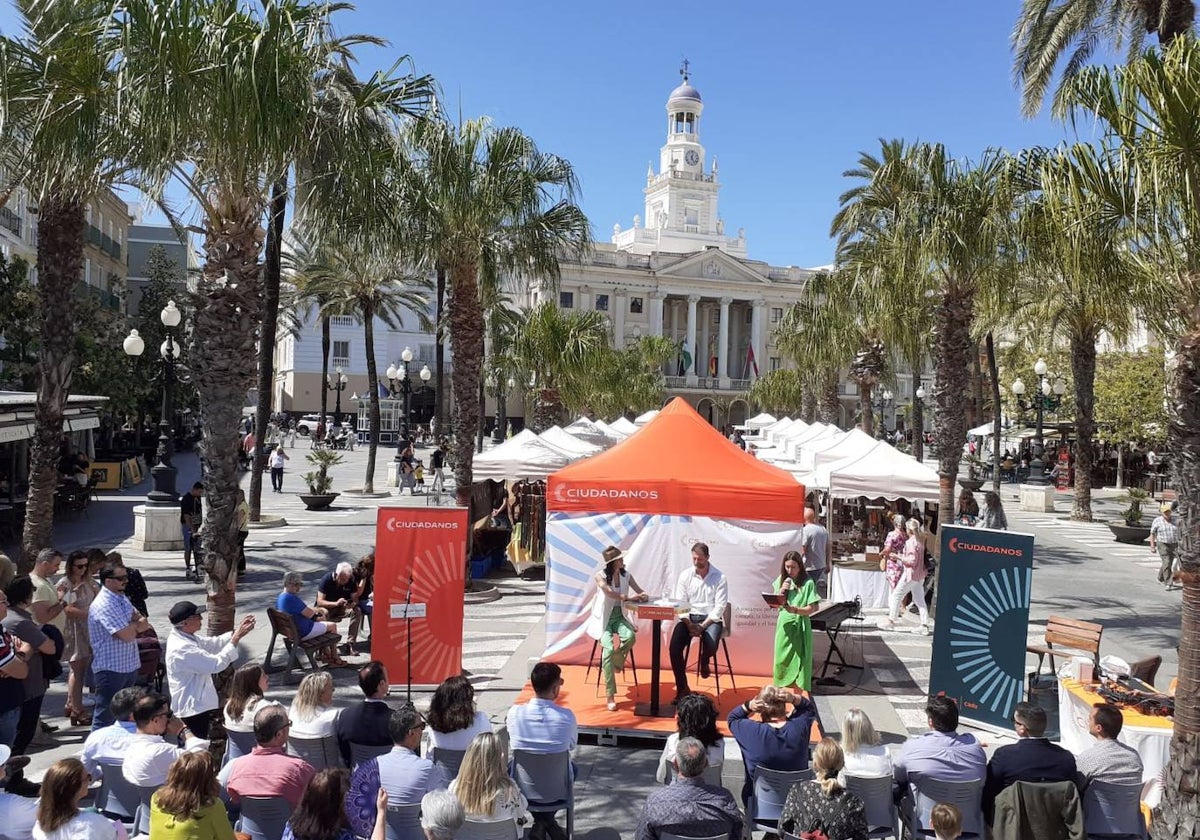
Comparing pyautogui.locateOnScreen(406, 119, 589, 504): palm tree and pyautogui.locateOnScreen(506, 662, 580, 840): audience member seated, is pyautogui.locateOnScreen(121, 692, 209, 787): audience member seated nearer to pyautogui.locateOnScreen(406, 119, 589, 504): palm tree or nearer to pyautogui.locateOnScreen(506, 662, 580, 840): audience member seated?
pyautogui.locateOnScreen(506, 662, 580, 840): audience member seated

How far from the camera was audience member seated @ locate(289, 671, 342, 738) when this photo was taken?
6172 mm

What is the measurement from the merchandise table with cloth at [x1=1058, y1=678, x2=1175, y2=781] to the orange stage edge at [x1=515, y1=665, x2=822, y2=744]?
79.9 inches

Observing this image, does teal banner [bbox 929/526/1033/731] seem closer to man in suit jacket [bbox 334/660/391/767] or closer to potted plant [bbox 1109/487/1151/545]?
man in suit jacket [bbox 334/660/391/767]

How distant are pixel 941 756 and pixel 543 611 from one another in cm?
887

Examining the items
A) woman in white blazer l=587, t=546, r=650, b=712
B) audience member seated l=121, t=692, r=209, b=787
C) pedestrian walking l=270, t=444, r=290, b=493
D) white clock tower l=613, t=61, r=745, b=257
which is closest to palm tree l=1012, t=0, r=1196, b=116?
woman in white blazer l=587, t=546, r=650, b=712

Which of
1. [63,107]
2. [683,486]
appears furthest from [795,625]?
[63,107]

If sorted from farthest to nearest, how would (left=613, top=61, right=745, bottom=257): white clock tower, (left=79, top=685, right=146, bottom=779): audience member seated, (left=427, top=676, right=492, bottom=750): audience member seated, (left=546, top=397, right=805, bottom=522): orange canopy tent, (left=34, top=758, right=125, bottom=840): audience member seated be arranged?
(left=613, top=61, right=745, bottom=257): white clock tower → (left=546, top=397, right=805, bottom=522): orange canopy tent → (left=427, top=676, right=492, bottom=750): audience member seated → (left=79, top=685, right=146, bottom=779): audience member seated → (left=34, top=758, right=125, bottom=840): audience member seated

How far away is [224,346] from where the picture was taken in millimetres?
8953

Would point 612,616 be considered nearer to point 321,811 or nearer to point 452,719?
point 452,719

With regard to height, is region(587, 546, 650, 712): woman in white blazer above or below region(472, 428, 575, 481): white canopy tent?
below

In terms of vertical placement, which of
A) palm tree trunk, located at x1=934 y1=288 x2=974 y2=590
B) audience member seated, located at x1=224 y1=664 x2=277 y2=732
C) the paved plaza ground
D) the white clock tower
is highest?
the white clock tower

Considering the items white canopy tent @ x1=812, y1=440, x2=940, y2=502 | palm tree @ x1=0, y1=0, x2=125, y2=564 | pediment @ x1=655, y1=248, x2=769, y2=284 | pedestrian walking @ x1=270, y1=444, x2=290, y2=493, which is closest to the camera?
palm tree @ x1=0, y1=0, x2=125, y2=564

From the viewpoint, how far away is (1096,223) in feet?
25.6

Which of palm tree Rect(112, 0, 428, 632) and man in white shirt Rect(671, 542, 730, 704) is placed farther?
man in white shirt Rect(671, 542, 730, 704)
